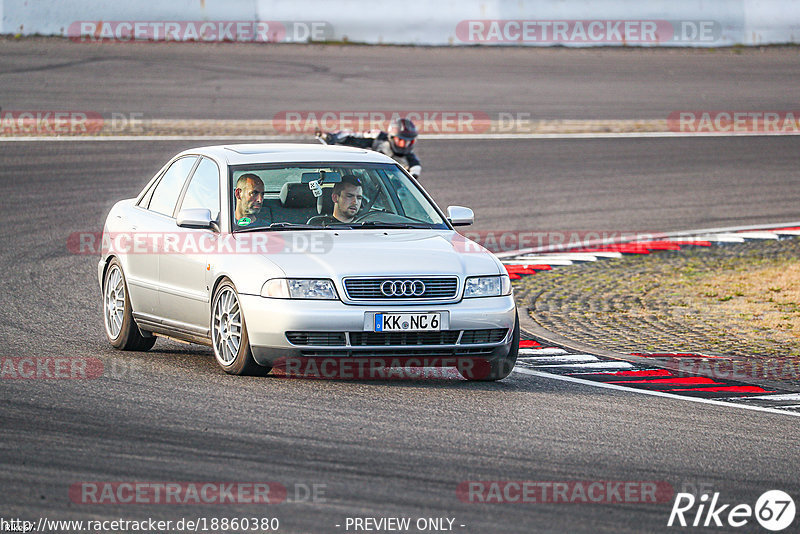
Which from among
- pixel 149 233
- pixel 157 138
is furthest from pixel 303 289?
pixel 157 138

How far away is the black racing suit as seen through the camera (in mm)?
13344

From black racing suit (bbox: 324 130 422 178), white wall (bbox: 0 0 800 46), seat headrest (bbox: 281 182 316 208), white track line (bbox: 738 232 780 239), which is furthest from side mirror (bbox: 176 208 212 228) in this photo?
white wall (bbox: 0 0 800 46)

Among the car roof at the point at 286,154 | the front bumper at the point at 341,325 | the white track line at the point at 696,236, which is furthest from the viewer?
the white track line at the point at 696,236

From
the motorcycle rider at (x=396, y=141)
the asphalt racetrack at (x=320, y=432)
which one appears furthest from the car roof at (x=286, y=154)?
the motorcycle rider at (x=396, y=141)

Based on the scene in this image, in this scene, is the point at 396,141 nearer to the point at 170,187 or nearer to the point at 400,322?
the point at 170,187

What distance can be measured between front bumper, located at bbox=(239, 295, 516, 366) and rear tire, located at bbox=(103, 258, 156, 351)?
1746mm

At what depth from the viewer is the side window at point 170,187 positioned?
10.1 meters

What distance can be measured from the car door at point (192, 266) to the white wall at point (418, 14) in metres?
18.5

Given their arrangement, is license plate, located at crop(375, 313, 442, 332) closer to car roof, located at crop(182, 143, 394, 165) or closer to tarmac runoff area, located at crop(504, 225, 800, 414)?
tarmac runoff area, located at crop(504, 225, 800, 414)

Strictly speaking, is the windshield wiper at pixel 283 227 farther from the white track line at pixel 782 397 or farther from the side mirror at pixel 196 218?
the white track line at pixel 782 397

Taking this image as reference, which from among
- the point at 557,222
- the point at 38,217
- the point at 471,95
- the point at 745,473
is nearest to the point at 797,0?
the point at 471,95

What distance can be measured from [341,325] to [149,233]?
2267 millimetres

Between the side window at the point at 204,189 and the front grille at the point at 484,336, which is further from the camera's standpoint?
the side window at the point at 204,189

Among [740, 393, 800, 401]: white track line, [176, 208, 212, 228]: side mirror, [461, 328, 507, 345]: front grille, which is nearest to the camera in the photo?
[461, 328, 507, 345]: front grille
